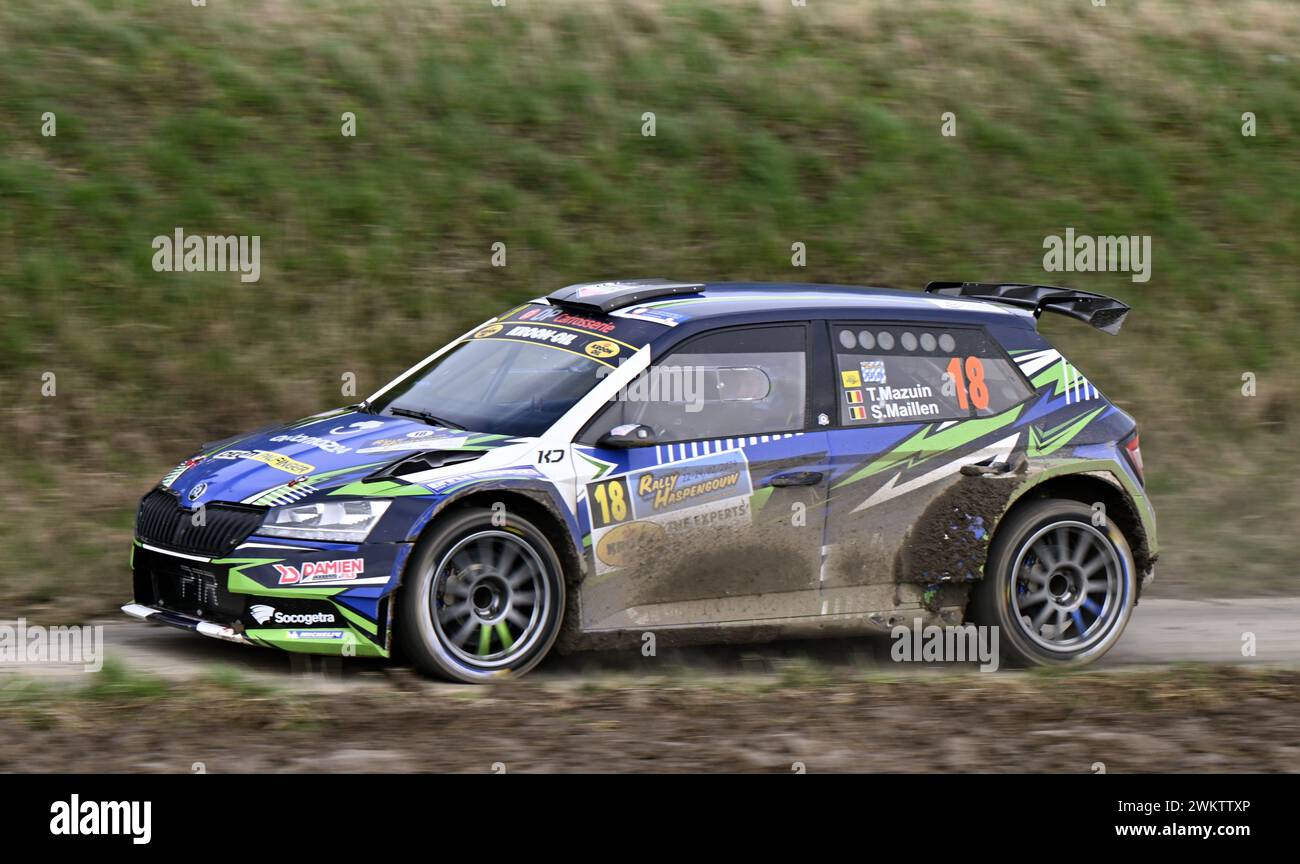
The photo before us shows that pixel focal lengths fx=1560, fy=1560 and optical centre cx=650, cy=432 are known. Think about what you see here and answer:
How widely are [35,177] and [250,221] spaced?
5.84 ft

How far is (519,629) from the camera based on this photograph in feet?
23.0

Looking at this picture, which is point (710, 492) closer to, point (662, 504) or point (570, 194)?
point (662, 504)

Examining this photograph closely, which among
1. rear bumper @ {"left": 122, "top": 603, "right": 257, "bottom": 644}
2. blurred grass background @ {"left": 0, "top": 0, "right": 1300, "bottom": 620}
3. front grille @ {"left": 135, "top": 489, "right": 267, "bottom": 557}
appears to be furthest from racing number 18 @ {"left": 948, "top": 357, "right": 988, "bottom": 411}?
rear bumper @ {"left": 122, "top": 603, "right": 257, "bottom": 644}

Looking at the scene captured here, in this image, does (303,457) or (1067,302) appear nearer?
(303,457)

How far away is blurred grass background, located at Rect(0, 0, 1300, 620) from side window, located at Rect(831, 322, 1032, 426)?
9.74 feet

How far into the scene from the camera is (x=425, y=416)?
25.3 feet

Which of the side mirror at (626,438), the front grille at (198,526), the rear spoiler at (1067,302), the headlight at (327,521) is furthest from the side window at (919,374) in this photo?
the front grille at (198,526)

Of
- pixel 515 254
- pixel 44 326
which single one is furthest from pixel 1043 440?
pixel 44 326

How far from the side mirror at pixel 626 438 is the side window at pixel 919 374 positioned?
1.08 metres

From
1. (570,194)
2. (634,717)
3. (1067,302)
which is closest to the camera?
(634,717)

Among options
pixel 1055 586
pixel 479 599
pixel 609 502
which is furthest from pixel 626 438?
pixel 1055 586

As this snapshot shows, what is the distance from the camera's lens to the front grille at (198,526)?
680cm

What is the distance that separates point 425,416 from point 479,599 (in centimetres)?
117

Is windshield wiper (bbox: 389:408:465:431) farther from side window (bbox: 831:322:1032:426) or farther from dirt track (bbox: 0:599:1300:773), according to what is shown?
side window (bbox: 831:322:1032:426)
